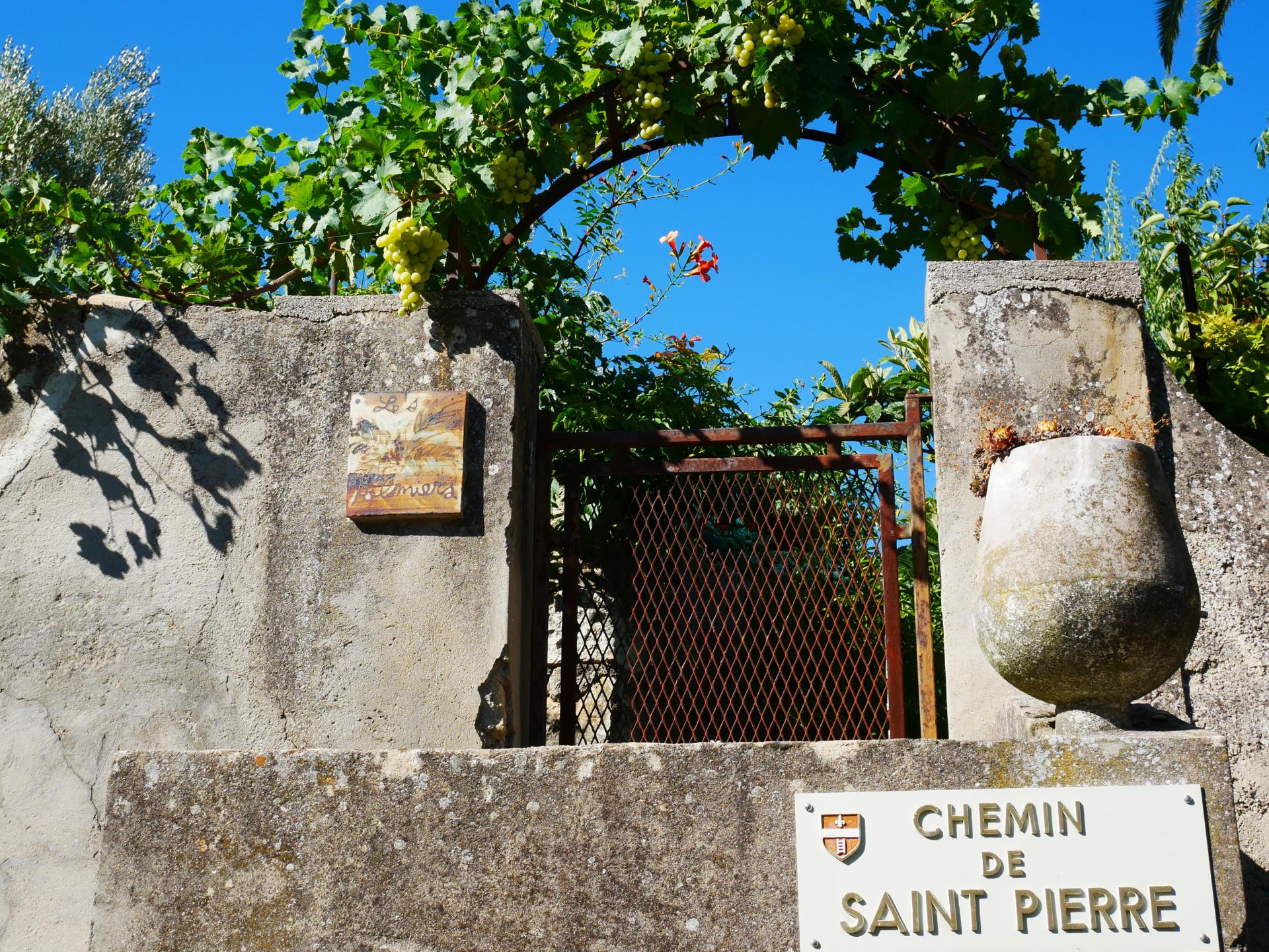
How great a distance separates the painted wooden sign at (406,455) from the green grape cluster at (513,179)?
2.36ft

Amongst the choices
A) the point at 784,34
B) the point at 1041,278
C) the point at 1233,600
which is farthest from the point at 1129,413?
the point at 784,34

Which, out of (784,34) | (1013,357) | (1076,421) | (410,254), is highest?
(784,34)

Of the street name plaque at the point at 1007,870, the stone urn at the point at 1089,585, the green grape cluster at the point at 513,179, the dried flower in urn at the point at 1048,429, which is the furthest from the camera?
the green grape cluster at the point at 513,179

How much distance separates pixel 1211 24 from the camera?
31.7 feet

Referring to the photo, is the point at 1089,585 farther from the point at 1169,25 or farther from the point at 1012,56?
the point at 1169,25

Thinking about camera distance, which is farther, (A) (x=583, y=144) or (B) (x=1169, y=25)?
(B) (x=1169, y=25)

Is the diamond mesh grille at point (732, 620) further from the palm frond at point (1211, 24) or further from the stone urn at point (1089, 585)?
the palm frond at point (1211, 24)

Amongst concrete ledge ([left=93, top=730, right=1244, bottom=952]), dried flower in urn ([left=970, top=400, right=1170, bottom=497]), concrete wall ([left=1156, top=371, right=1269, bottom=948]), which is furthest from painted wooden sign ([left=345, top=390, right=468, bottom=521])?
concrete wall ([left=1156, top=371, right=1269, bottom=948])

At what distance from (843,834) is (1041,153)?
8.20 ft

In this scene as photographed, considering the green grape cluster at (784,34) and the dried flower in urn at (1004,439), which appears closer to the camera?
the dried flower in urn at (1004,439)

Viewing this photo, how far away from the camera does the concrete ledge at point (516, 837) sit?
7.82ft

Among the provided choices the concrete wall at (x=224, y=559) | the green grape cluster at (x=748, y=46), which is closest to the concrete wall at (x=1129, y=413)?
the green grape cluster at (x=748, y=46)

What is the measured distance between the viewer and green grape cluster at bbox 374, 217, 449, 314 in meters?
3.54

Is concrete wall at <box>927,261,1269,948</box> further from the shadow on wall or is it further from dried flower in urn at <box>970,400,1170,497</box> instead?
the shadow on wall
